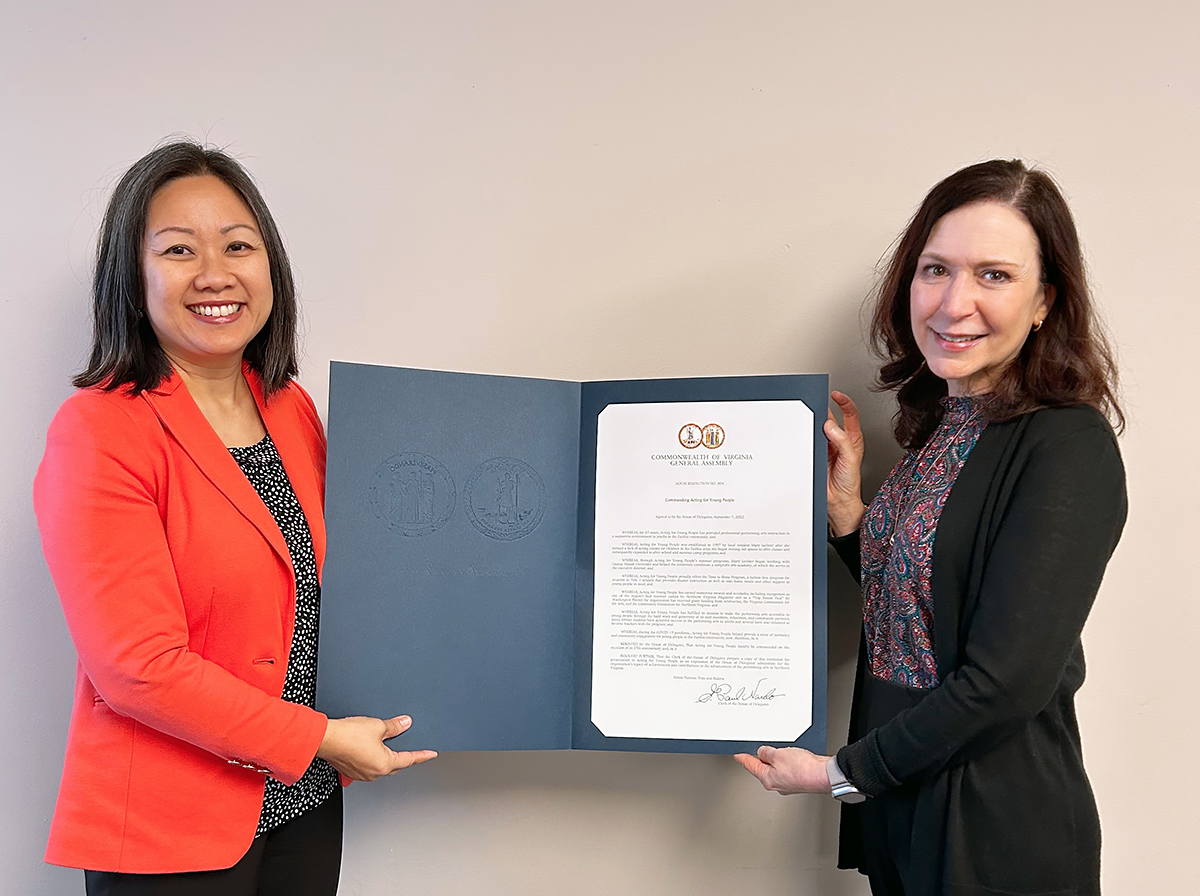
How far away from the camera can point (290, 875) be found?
1.33 m

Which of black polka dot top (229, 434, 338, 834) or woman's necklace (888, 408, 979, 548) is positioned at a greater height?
woman's necklace (888, 408, 979, 548)

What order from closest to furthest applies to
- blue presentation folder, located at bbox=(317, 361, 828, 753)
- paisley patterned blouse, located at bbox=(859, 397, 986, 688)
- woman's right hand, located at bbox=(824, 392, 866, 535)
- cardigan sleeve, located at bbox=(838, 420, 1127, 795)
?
cardigan sleeve, located at bbox=(838, 420, 1127, 795) < paisley patterned blouse, located at bbox=(859, 397, 986, 688) < blue presentation folder, located at bbox=(317, 361, 828, 753) < woman's right hand, located at bbox=(824, 392, 866, 535)

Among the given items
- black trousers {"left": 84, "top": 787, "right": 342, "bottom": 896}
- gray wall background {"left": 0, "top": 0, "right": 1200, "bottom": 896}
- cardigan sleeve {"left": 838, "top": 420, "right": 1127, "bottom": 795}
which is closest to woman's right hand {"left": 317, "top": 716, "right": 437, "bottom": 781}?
black trousers {"left": 84, "top": 787, "right": 342, "bottom": 896}

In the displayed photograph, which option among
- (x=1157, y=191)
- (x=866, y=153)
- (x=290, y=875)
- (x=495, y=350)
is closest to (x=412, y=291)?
(x=495, y=350)

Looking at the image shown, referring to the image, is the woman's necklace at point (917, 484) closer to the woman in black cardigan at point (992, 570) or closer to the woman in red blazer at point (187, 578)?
the woman in black cardigan at point (992, 570)

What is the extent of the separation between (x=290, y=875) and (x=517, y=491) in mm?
670

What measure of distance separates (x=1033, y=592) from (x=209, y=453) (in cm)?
112

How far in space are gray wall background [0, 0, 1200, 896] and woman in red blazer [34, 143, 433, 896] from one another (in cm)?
39

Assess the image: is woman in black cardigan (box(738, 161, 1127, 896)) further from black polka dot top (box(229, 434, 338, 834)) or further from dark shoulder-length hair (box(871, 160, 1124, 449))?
black polka dot top (box(229, 434, 338, 834))

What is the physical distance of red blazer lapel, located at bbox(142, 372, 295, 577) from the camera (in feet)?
4.08

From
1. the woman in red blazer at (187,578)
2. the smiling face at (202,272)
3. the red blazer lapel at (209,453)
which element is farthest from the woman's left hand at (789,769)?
the smiling face at (202,272)

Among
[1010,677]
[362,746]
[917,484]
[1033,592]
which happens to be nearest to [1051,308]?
[917,484]

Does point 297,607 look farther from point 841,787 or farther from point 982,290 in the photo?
point 982,290
